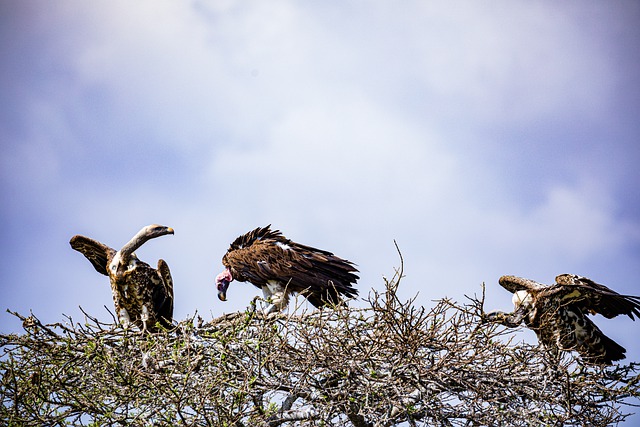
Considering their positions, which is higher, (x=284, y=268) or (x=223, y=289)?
(x=223, y=289)

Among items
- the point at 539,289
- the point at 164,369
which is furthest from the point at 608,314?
the point at 164,369

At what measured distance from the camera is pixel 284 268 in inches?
298

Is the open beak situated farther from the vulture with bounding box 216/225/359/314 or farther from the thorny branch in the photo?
the thorny branch

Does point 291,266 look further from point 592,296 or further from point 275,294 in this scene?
point 592,296

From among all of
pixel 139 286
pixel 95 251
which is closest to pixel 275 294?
pixel 139 286

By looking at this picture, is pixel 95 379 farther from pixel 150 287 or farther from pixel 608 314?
pixel 608 314

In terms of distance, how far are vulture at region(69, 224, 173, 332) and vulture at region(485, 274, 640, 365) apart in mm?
3404

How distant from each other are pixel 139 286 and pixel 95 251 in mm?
852

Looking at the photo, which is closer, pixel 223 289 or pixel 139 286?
pixel 139 286

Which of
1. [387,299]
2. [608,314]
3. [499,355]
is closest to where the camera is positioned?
[387,299]

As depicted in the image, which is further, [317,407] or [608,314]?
[608,314]

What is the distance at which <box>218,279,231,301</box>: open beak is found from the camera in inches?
327

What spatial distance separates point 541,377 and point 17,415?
3976 mm

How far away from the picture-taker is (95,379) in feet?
17.8
